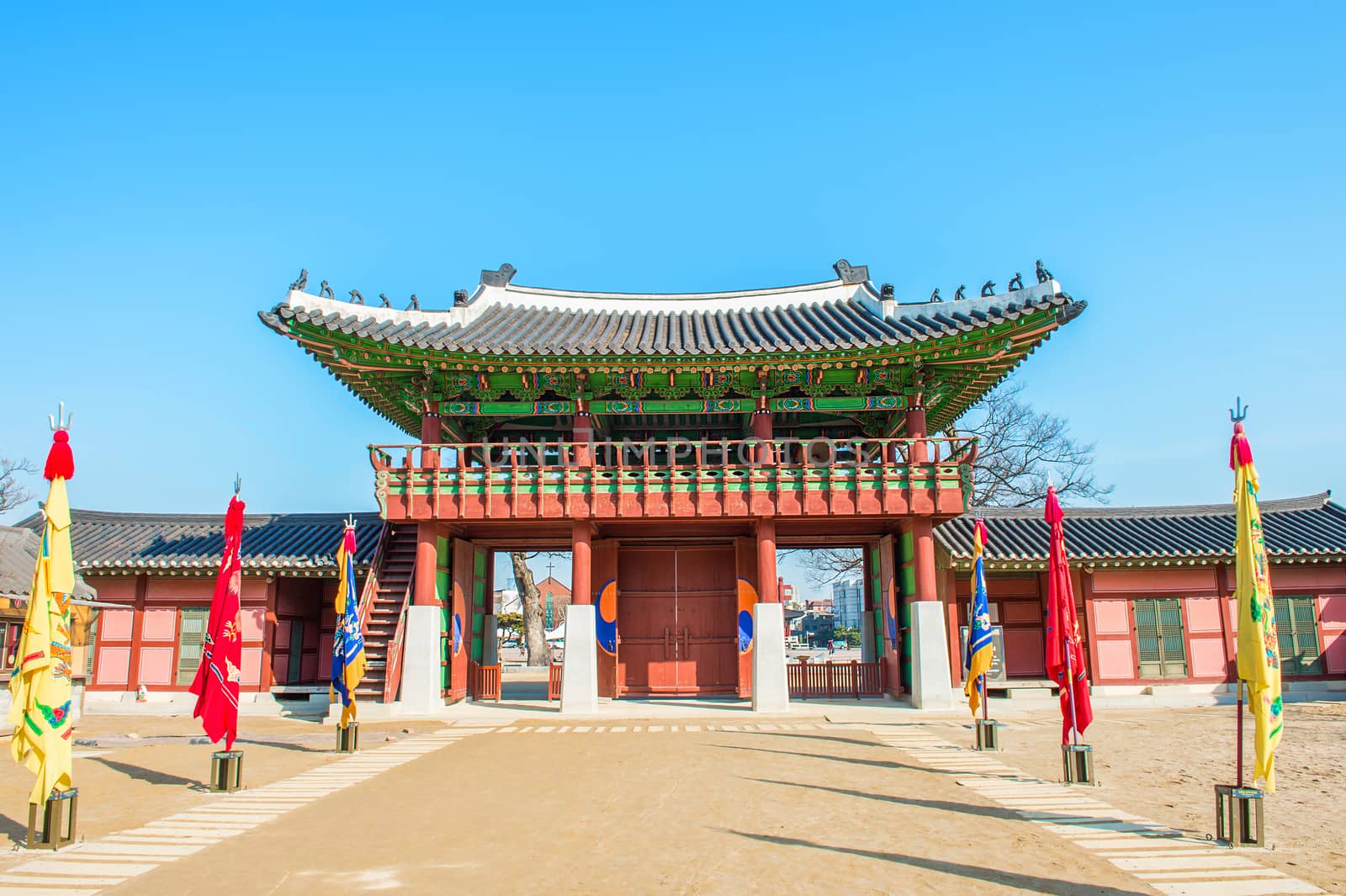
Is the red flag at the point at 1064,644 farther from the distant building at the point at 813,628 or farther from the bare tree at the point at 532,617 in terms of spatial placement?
the distant building at the point at 813,628

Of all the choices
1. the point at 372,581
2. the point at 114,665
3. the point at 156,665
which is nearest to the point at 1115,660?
the point at 372,581

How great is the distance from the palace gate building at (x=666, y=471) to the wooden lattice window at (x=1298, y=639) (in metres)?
8.10

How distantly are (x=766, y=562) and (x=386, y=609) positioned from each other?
8.14 m

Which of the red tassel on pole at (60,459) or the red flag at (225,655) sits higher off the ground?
the red tassel on pole at (60,459)

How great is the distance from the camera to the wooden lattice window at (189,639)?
1941 centimetres

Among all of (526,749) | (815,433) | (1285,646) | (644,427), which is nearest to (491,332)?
(644,427)

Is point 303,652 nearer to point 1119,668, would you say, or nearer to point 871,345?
point 871,345

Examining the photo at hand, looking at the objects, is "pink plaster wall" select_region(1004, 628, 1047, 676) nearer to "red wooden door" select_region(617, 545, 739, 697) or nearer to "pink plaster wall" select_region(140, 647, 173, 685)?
"red wooden door" select_region(617, 545, 739, 697)

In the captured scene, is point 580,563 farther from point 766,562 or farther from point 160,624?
point 160,624

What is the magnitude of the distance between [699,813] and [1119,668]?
14845 mm

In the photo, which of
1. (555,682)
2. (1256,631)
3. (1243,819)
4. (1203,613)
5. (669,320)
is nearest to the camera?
(1243,819)

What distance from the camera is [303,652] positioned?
66.4 ft

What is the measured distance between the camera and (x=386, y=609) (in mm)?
18688

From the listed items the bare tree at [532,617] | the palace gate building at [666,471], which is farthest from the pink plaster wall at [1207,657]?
the bare tree at [532,617]
